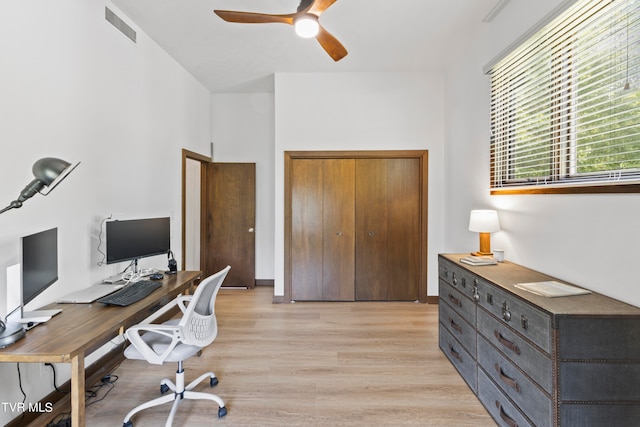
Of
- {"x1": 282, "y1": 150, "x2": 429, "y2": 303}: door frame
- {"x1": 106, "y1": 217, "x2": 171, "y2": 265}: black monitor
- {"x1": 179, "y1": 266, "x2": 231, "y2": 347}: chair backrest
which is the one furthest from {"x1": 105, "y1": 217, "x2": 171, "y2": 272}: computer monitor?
{"x1": 282, "y1": 150, "x2": 429, "y2": 303}: door frame

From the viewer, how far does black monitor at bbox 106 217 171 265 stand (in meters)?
2.44

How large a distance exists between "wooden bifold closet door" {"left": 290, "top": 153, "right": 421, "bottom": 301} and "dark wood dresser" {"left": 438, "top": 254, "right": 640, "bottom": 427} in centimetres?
223

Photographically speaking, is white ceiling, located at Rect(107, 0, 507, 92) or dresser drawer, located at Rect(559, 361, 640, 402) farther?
white ceiling, located at Rect(107, 0, 507, 92)

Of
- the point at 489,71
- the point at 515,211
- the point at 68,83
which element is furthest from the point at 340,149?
the point at 68,83

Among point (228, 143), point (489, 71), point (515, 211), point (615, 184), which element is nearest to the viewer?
point (615, 184)

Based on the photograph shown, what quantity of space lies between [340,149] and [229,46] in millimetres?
1770

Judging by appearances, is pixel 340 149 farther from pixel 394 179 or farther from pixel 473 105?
pixel 473 105

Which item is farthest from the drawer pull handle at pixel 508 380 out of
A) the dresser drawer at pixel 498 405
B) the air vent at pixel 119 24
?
the air vent at pixel 119 24

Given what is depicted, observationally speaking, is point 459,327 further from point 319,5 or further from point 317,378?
point 319,5

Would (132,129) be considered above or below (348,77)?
below

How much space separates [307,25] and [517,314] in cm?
227

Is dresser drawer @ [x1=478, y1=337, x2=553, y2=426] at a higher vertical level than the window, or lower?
lower

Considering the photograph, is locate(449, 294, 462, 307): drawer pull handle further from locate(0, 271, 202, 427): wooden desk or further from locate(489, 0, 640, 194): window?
locate(0, 271, 202, 427): wooden desk

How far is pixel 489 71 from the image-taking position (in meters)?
2.87
